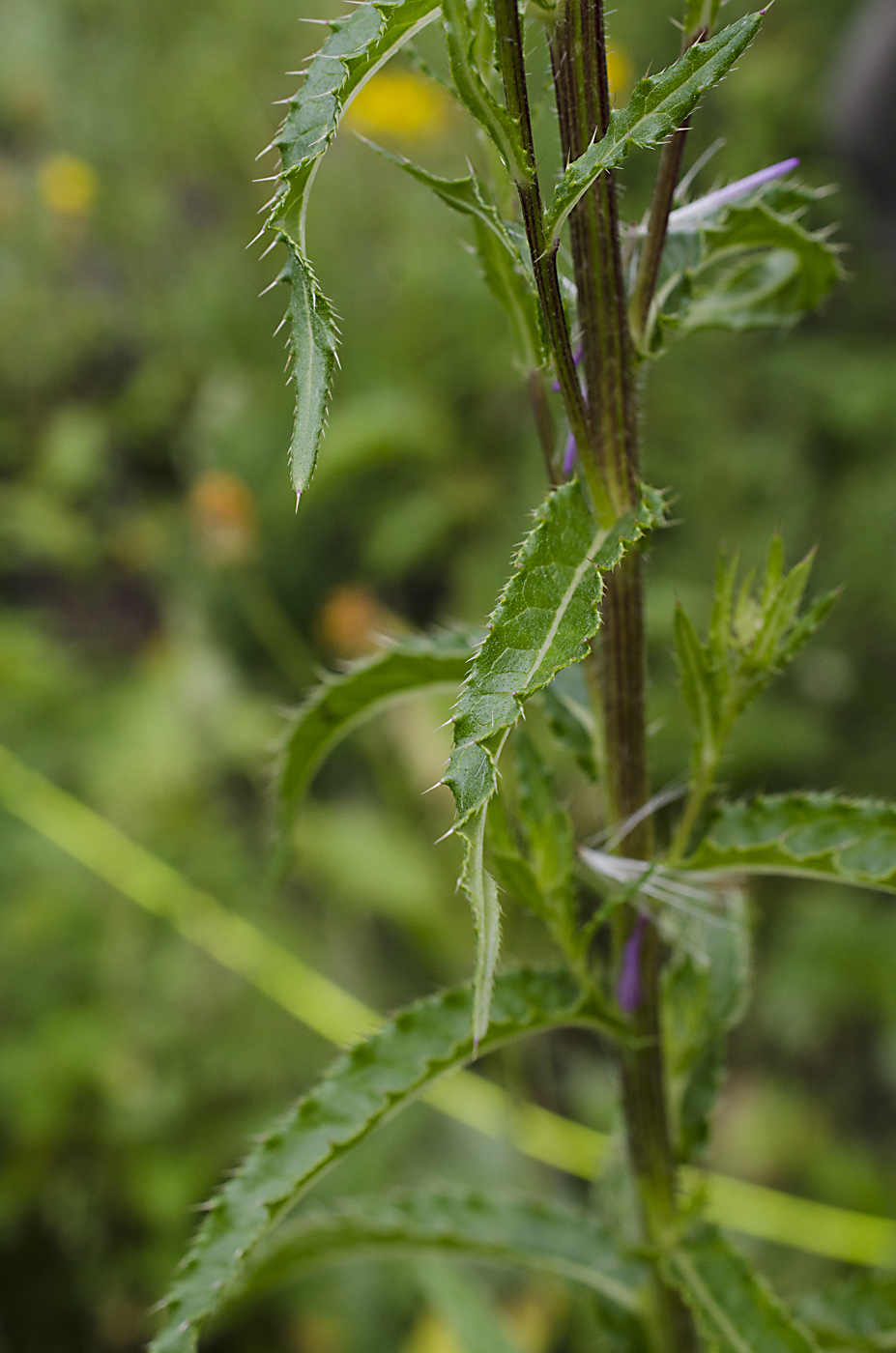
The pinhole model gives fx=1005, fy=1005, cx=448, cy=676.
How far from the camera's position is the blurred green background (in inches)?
70.4

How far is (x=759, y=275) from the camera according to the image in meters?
0.56

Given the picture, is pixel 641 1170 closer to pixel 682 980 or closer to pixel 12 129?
pixel 682 980

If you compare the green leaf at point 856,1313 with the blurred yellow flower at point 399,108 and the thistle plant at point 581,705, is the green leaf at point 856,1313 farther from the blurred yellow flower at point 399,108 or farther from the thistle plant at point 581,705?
the blurred yellow flower at point 399,108

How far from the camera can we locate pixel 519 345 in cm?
49

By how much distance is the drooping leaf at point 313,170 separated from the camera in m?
0.32

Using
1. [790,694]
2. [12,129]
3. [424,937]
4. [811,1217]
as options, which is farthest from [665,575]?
[12,129]

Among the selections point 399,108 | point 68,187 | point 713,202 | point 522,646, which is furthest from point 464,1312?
point 68,187

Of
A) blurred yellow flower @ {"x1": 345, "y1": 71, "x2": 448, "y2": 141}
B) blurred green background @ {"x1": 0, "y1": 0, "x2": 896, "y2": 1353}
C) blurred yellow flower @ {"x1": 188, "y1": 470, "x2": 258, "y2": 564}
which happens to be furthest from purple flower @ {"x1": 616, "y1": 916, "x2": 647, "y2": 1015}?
blurred yellow flower @ {"x1": 345, "y1": 71, "x2": 448, "y2": 141}

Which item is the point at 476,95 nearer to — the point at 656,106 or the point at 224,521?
the point at 656,106

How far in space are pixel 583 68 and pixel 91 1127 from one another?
75.4 inches

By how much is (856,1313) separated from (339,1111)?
381 millimetres

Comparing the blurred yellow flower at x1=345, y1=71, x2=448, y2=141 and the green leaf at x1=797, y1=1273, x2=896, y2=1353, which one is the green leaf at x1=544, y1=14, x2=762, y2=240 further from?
the blurred yellow flower at x1=345, y1=71, x2=448, y2=141

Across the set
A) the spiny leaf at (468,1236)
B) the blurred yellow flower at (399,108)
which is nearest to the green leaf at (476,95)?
the spiny leaf at (468,1236)

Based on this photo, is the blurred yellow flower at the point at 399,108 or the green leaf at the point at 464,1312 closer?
the green leaf at the point at 464,1312
